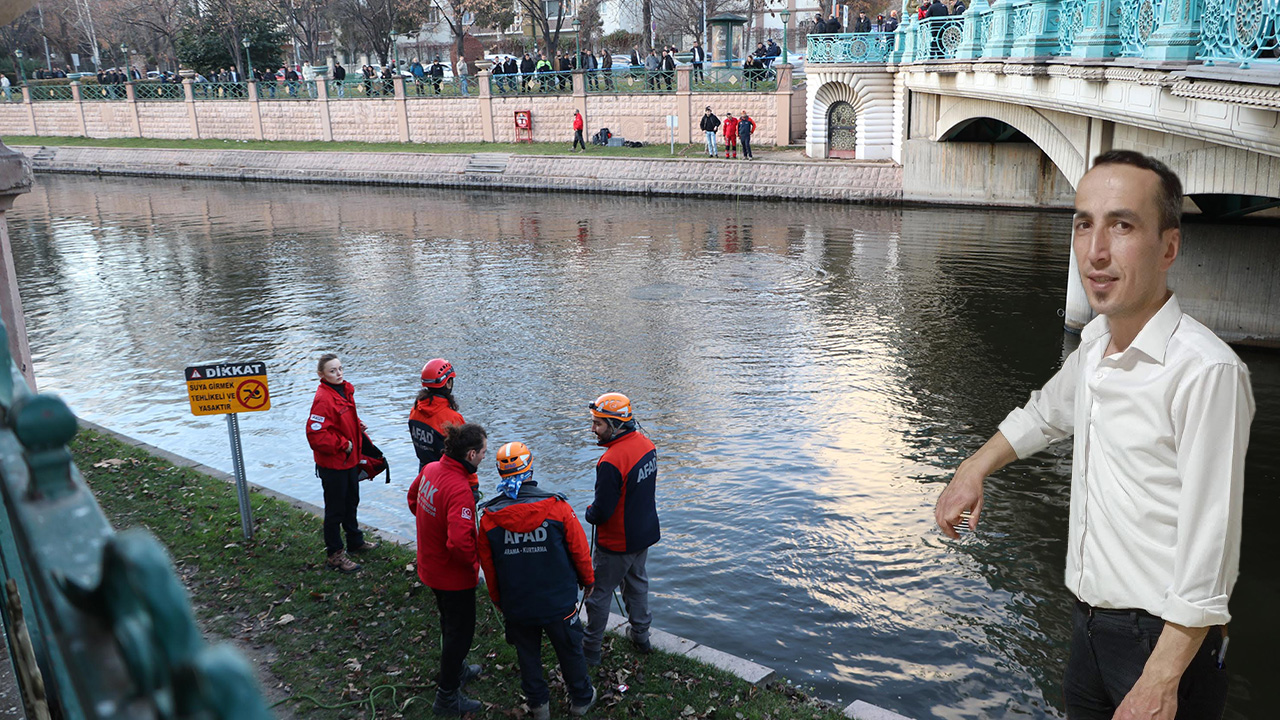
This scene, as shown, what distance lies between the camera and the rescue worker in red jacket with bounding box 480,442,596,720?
5.70 m

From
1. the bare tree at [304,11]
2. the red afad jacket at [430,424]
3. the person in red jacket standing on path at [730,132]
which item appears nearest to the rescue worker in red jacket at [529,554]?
the red afad jacket at [430,424]

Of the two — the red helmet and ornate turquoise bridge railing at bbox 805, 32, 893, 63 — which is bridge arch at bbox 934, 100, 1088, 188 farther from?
the red helmet

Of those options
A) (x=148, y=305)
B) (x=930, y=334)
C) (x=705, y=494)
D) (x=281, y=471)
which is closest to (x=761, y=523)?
(x=705, y=494)

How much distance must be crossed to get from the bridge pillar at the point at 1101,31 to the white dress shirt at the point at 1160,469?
35.2ft

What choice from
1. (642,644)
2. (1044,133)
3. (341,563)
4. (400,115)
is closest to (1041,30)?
(1044,133)

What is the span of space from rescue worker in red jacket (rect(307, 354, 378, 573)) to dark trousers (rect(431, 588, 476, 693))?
2124 millimetres

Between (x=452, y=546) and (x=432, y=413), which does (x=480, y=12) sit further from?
(x=452, y=546)

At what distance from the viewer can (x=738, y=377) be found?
46.9 ft

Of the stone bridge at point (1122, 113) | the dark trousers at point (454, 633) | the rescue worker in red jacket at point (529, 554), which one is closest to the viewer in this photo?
the rescue worker in red jacket at point (529, 554)

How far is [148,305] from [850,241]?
54.9 ft

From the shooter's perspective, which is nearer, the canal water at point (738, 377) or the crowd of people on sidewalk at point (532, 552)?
the crowd of people on sidewalk at point (532, 552)

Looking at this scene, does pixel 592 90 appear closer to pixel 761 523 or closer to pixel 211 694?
pixel 761 523

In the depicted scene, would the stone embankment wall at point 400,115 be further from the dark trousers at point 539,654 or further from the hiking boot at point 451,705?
the hiking boot at point 451,705

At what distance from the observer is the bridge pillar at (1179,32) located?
30.4 feet
